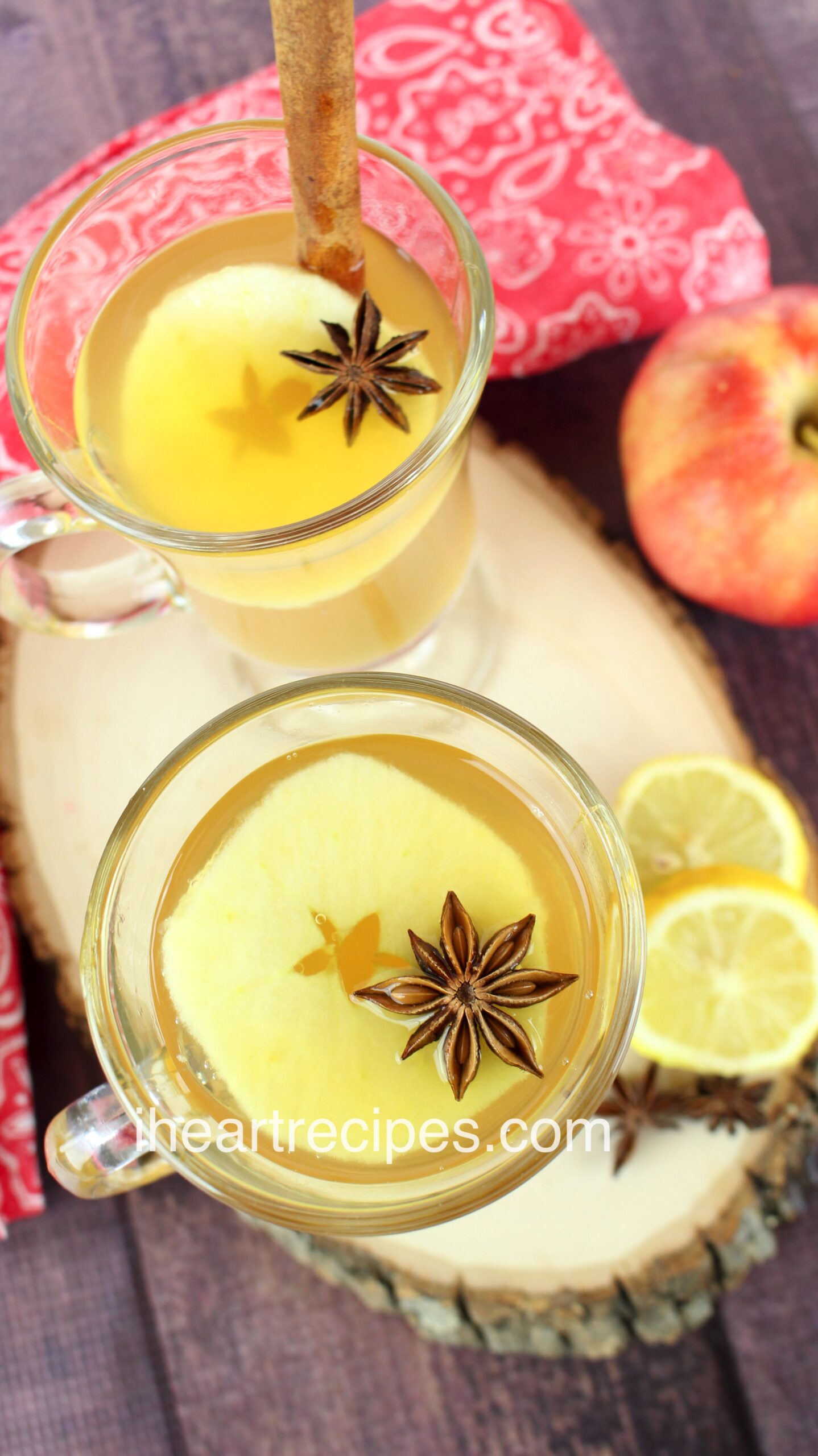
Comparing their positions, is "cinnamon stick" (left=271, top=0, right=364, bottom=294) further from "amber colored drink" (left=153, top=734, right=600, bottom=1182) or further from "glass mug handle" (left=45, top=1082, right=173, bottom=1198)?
"glass mug handle" (left=45, top=1082, right=173, bottom=1198)

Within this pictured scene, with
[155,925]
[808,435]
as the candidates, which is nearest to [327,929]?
[155,925]

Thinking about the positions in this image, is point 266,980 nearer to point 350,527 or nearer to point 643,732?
point 350,527

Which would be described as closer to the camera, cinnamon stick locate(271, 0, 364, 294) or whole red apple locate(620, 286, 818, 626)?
cinnamon stick locate(271, 0, 364, 294)

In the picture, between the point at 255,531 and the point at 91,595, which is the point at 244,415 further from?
the point at 91,595

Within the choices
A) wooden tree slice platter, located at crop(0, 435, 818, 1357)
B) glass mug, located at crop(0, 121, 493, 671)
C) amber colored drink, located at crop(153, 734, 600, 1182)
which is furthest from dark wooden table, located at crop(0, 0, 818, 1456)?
amber colored drink, located at crop(153, 734, 600, 1182)

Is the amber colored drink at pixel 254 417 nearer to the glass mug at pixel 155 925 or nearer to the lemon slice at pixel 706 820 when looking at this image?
the glass mug at pixel 155 925

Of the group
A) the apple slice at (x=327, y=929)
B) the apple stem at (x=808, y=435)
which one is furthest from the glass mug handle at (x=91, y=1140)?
the apple stem at (x=808, y=435)

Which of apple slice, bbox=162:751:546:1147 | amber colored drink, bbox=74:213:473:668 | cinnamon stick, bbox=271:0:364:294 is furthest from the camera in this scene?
amber colored drink, bbox=74:213:473:668
